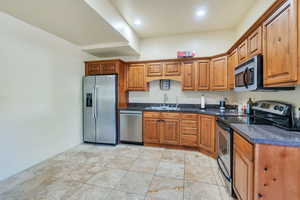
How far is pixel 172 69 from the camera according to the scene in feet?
11.8

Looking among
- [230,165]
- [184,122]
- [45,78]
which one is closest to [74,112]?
[45,78]

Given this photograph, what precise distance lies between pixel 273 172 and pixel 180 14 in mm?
2944

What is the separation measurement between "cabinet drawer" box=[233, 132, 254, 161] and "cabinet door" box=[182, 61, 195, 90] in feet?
6.59

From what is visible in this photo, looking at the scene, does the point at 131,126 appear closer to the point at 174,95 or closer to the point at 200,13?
the point at 174,95

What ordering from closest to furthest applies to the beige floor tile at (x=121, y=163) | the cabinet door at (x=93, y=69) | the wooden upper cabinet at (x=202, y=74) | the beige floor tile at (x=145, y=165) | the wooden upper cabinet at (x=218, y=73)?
the beige floor tile at (x=145, y=165) → the beige floor tile at (x=121, y=163) → the wooden upper cabinet at (x=218, y=73) → the wooden upper cabinet at (x=202, y=74) → the cabinet door at (x=93, y=69)

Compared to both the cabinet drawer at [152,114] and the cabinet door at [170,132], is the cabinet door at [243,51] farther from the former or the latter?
the cabinet drawer at [152,114]

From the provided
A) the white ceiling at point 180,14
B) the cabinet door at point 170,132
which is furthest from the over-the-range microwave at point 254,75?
the cabinet door at point 170,132

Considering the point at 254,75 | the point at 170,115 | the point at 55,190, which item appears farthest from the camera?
the point at 170,115

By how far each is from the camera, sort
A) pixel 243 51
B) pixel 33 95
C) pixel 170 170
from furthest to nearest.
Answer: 1. pixel 33 95
2. pixel 170 170
3. pixel 243 51

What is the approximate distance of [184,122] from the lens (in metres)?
3.22

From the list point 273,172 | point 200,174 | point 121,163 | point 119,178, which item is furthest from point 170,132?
point 273,172

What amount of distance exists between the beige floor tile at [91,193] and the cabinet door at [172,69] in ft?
9.24

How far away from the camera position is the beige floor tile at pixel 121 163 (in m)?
2.48

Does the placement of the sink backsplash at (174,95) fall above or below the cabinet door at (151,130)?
above
